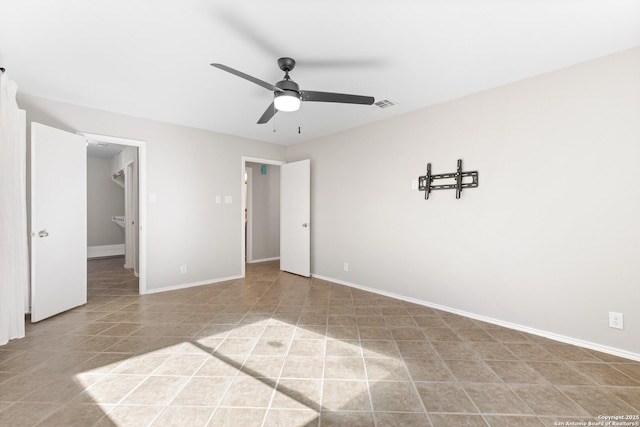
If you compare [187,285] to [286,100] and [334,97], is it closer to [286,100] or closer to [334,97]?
[286,100]

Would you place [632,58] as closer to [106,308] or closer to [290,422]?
[290,422]

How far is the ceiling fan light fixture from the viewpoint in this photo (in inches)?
84.7

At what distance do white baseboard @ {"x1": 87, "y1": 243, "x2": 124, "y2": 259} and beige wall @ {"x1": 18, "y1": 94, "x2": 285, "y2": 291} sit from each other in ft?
13.5

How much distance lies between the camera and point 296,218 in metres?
4.97

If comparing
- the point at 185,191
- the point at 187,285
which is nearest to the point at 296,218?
the point at 185,191

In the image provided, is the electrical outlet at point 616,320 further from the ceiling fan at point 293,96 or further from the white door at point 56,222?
the white door at point 56,222

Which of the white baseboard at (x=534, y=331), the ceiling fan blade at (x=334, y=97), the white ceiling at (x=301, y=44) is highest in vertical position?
the white ceiling at (x=301, y=44)

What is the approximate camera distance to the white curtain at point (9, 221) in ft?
7.17

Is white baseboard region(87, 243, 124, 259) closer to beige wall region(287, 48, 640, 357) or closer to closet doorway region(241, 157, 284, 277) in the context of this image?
closet doorway region(241, 157, 284, 277)

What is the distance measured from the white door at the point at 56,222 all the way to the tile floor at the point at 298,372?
0.28m

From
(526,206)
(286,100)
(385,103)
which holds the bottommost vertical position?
(526,206)

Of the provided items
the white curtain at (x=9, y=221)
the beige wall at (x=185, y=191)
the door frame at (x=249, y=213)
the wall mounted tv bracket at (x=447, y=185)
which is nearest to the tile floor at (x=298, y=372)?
the white curtain at (x=9, y=221)

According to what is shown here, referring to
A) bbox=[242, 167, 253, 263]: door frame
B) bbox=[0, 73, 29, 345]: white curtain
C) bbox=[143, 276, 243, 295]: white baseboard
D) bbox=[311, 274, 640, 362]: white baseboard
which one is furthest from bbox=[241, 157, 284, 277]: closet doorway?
bbox=[0, 73, 29, 345]: white curtain

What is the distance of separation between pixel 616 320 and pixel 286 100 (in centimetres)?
323
